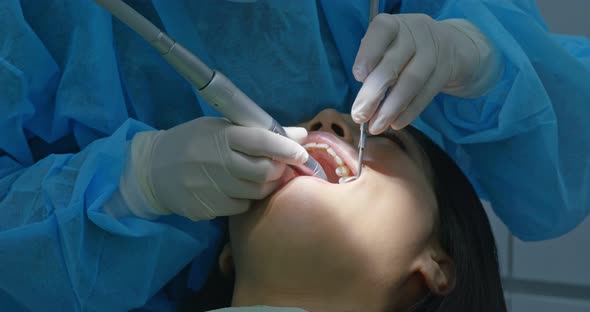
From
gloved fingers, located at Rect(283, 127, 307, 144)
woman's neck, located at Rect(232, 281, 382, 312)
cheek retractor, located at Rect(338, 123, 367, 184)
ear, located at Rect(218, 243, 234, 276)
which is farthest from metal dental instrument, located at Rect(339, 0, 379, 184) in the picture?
ear, located at Rect(218, 243, 234, 276)

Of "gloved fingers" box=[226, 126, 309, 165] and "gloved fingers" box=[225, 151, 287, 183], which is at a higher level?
"gloved fingers" box=[226, 126, 309, 165]

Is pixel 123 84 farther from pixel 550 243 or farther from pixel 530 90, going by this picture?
pixel 550 243

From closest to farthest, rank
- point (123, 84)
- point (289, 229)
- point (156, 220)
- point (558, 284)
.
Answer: point (289, 229), point (156, 220), point (123, 84), point (558, 284)

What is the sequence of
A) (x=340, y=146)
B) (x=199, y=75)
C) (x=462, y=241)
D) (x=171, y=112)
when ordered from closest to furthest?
(x=199, y=75) < (x=340, y=146) < (x=462, y=241) < (x=171, y=112)

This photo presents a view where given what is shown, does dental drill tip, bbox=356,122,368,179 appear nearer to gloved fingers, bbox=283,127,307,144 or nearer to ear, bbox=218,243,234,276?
gloved fingers, bbox=283,127,307,144

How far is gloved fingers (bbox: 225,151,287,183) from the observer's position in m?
1.26

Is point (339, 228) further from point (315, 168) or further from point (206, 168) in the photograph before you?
point (206, 168)

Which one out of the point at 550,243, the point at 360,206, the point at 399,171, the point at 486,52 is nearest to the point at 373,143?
the point at 399,171

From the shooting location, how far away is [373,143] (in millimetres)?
1445

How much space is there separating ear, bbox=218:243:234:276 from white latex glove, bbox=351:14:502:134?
0.46 metres

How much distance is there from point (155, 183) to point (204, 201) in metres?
0.10

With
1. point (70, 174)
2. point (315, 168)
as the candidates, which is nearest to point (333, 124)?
point (315, 168)

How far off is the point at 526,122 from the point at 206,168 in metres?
0.69

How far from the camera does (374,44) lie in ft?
4.15
